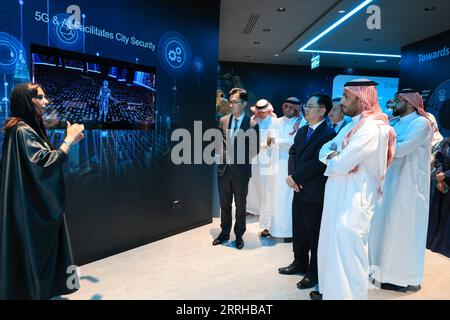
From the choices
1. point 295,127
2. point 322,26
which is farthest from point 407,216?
point 322,26

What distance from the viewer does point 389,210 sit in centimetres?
331

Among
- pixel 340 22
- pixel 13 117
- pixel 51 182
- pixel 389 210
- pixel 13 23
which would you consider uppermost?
pixel 340 22

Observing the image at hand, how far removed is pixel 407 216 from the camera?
3221 mm

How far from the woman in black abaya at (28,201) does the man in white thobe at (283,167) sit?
2.80 meters

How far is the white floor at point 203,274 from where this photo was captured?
3.02m

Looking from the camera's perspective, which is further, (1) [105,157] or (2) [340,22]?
(2) [340,22]

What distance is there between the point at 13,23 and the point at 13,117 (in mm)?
996

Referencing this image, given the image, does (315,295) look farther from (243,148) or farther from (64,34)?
(64,34)

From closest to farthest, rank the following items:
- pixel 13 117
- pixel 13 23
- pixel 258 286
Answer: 1. pixel 13 117
2. pixel 13 23
3. pixel 258 286

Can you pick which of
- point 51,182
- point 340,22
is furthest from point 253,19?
point 51,182

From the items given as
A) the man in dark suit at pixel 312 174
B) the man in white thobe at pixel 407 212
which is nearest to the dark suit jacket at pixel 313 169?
the man in dark suit at pixel 312 174

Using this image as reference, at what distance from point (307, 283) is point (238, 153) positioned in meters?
1.61
